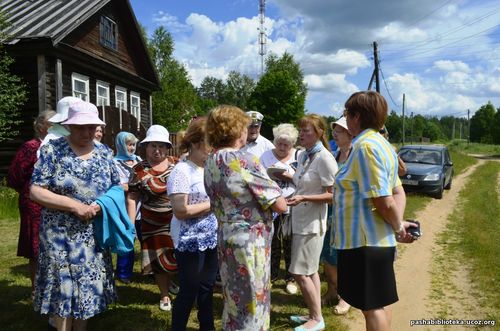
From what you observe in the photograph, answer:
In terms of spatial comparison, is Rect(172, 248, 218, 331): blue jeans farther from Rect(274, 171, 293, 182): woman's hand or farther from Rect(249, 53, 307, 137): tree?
Rect(249, 53, 307, 137): tree

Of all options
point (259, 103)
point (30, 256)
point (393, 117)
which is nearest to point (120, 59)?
point (30, 256)

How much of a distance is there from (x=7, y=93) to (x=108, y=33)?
542 centimetres

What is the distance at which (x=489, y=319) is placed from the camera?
142 inches

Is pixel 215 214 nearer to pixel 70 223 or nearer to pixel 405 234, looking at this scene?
pixel 70 223

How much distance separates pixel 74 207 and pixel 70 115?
2.08ft

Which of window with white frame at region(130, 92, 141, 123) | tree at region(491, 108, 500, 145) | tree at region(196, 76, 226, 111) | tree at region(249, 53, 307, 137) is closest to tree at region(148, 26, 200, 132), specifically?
tree at region(249, 53, 307, 137)

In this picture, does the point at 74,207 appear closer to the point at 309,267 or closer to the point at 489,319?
the point at 309,267

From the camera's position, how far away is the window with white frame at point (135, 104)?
54.3 feet

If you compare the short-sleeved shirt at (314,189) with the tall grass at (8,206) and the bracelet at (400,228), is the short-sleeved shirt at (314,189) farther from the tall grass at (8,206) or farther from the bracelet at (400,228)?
the tall grass at (8,206)

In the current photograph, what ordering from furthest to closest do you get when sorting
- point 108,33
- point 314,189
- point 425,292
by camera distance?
point 108,33
point 425,292
point 314,189

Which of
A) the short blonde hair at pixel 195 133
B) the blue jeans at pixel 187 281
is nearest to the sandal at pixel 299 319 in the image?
the blue jeans at pixel 187 281

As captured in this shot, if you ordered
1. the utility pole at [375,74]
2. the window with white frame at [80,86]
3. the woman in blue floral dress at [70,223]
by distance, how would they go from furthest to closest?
the utility pole at [375,74]
the window with white frame at [80,86]
the woman in blue floral dress at [70,223]

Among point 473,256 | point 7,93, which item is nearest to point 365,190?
point 473,256

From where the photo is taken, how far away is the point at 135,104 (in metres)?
17.0
